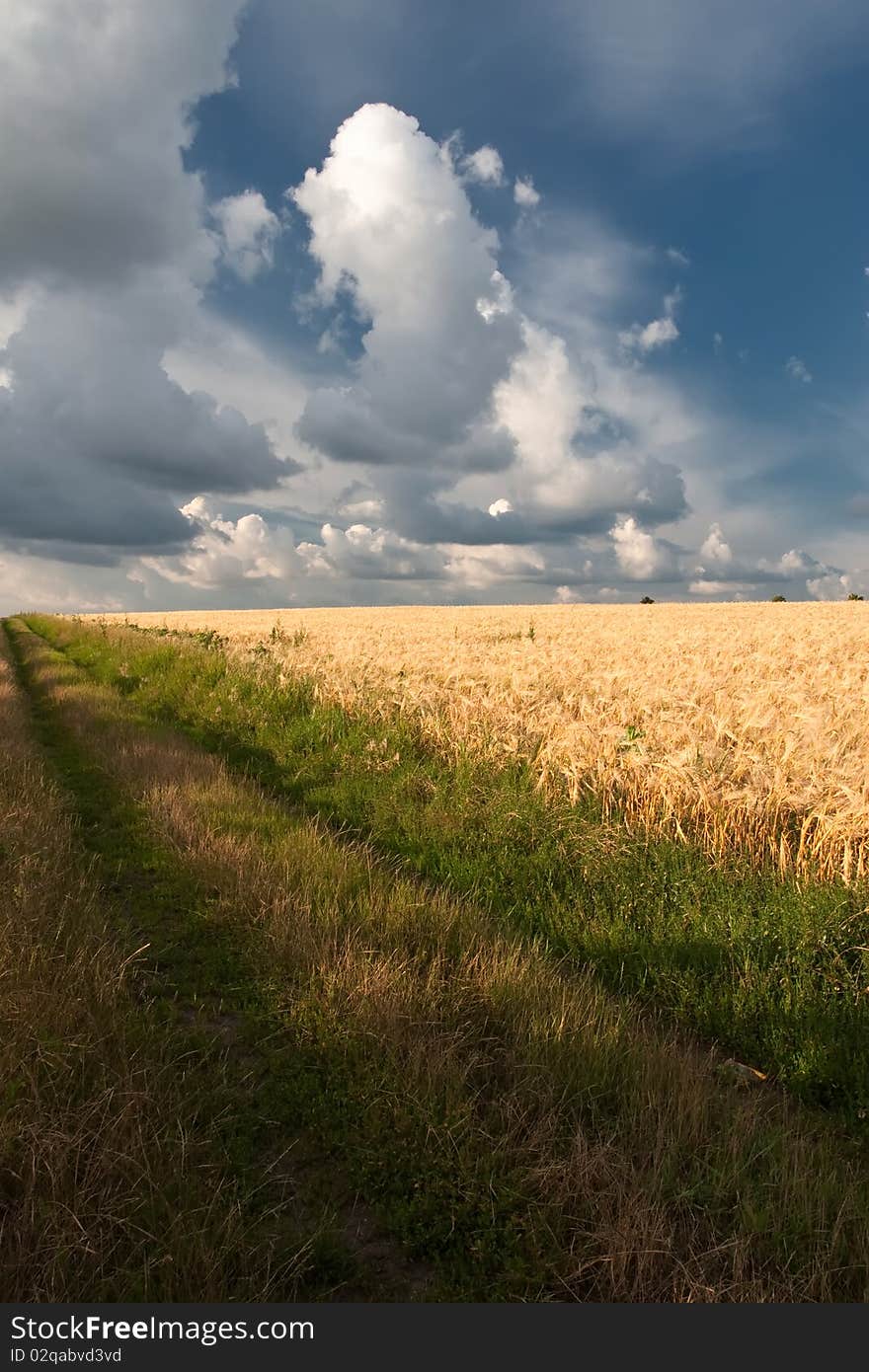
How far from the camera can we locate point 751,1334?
7.96 feet

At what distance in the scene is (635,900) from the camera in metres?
5.75

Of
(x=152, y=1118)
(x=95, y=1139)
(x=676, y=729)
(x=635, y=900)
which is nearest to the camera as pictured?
(x=95, y=1139)

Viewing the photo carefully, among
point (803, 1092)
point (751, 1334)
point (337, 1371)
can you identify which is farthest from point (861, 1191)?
point (337, 1371)

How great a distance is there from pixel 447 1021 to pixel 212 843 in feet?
11.1

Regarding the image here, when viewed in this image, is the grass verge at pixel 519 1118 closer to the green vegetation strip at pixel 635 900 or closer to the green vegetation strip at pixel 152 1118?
the green vegetation strip at pixel 152 1118

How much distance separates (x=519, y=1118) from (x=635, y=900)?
2835 mm

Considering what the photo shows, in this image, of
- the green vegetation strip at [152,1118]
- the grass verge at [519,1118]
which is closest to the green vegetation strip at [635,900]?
the grass verge at [519,1118]

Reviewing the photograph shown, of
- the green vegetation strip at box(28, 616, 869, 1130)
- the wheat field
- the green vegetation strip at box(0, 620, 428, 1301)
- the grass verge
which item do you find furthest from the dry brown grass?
the wheat field

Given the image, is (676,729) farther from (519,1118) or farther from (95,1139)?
(95,1139)

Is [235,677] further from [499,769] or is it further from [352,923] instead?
[352,923]

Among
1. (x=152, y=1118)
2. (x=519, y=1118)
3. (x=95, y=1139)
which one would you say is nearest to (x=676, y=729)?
(x=519, y=1118)

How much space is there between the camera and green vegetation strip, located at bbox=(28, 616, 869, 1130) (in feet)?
14.7

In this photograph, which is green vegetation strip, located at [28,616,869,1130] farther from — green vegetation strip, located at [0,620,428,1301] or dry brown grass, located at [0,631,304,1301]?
dry brown grass, located at [0,631,304,1301]

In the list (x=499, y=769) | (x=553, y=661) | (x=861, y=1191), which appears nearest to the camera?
(x=861, y=1191)
